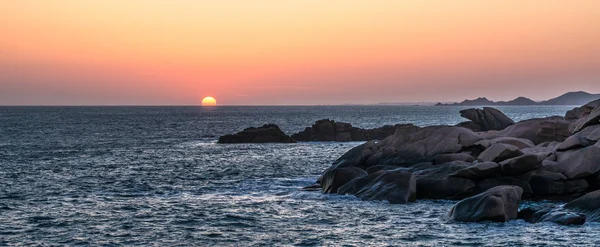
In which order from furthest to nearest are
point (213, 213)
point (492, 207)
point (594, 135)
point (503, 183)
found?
1. point (594, 135)
2. point (503, 183)
3. point (213, 213)
4. point (492, 207)

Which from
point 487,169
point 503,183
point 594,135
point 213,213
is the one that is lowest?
point 213,213

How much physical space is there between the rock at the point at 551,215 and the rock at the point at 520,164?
5265mm

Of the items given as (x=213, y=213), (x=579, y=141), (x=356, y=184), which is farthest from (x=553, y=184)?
(x=213, y=213)

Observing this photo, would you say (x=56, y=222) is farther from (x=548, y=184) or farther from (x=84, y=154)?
(x=84, y=154)

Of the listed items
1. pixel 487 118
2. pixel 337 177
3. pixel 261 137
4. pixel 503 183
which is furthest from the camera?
pixel 261 137

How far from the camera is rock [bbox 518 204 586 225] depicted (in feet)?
84.2

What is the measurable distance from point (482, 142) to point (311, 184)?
11.8 metres

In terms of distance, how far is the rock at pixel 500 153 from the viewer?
34875 millimetres

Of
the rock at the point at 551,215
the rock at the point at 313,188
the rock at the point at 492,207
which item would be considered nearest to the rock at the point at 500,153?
the rock at the point at 551,215

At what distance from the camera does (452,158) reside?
38719 millimetres

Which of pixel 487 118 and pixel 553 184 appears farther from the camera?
pixel 487 118

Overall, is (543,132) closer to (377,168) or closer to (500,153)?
(500,153)

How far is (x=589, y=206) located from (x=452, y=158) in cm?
1206

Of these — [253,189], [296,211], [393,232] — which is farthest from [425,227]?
[253,189]
